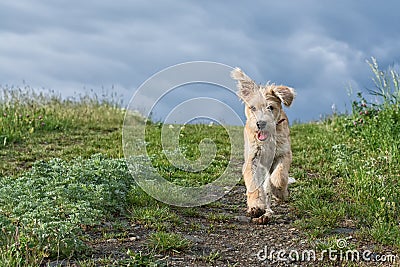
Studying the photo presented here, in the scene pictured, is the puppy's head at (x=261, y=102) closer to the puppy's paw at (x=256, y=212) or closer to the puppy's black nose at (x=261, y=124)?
the puppy's black nose at (x=261, y=124)

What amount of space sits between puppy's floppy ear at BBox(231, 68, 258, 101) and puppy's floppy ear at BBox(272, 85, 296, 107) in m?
0.26

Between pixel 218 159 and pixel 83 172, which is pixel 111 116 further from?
pixel 83 172

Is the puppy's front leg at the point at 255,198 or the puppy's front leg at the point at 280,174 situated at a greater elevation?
the puppy's front leg at the point at 280,174

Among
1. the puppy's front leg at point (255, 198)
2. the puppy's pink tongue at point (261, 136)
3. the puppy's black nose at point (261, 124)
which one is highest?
the puppy's black nose at point (261, 124)

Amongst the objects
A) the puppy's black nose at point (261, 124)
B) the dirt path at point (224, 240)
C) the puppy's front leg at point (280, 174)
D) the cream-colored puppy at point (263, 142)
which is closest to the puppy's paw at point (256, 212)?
the cream-colored puppy at point (263, 142)

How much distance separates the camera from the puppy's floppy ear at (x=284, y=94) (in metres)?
6.72

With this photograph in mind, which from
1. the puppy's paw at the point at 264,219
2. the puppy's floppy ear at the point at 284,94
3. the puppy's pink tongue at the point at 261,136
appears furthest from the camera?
the puppy's floppy ear at the point at 284,94

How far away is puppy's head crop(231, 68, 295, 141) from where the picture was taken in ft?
21.4

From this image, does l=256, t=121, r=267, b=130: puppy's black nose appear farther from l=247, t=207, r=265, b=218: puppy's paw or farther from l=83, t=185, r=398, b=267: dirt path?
l=83, t=185, r=398, b=267: dirt path

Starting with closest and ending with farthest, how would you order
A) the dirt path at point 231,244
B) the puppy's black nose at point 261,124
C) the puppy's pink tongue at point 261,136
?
the dirt path at point 231,244 < the puppy's black nose at point 261,124 < the puppy's pink tongue at point 261,136

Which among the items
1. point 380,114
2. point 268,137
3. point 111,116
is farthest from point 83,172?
point 111,116

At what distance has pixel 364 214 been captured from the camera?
6.45 meters

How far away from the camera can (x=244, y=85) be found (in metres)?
6.69

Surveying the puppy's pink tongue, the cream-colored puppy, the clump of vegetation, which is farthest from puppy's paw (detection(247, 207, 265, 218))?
the clump of vegetation
